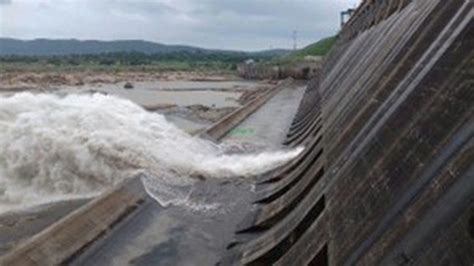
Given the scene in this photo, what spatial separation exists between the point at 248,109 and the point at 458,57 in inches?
1181

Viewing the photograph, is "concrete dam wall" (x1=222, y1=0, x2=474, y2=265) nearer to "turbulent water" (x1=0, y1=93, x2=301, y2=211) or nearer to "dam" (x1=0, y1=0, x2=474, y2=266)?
"dam" (x1=0, y1=0, x2=474, y2=266)

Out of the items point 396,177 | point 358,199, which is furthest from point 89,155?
point 396,177

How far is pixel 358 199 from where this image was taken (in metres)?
8.84

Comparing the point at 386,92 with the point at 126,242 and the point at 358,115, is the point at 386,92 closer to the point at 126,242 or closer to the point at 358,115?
the point at 358,115

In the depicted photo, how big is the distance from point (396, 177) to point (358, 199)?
825 mm

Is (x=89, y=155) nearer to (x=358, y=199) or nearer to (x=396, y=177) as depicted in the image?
(x=358, y=199)

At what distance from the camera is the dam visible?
6855 mm

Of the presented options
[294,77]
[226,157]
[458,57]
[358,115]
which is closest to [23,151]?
[226,157]

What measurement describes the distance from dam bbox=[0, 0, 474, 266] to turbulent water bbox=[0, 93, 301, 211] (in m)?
1.96

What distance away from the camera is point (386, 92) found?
11758 mm

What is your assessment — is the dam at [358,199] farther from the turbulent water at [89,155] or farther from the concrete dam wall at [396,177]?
the turbulent water at [89,155]

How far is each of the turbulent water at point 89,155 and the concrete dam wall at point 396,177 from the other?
495cm

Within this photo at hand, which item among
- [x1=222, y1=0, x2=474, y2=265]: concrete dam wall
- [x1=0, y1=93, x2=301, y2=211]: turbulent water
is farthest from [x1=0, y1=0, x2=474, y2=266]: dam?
[x1=0, y1=93, x2=301, y2=211]: turbulent water

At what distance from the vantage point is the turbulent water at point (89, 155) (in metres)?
18.7
